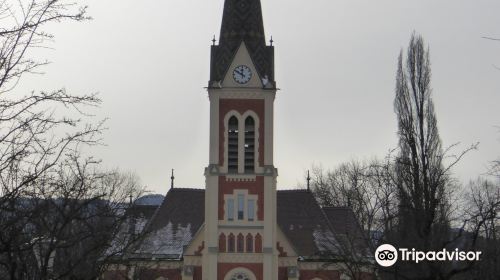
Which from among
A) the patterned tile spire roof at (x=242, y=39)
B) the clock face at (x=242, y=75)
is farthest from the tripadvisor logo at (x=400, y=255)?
the patterned tile spire roof at (x=242, y=39)

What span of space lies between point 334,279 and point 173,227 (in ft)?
37.7

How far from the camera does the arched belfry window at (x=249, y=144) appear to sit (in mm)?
47344

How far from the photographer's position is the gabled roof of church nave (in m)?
50.6

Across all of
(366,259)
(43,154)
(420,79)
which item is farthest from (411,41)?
(43,154)

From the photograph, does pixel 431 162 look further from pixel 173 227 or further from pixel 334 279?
→ pixel 173 227

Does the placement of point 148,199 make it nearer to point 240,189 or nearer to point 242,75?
point 240,189

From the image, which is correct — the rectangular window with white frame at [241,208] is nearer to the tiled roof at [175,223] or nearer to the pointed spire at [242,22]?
the tiled roof at [175,223]

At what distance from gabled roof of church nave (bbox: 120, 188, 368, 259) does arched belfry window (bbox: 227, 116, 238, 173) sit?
543 centimetres

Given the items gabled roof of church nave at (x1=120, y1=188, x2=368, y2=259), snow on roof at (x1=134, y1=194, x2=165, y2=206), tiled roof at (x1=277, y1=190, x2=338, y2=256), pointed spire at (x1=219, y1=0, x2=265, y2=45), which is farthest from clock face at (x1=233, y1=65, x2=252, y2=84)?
tiled roof at (x1=277, y1=190, x2=338, y2=256)

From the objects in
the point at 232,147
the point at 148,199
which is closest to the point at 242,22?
the point at 232,147

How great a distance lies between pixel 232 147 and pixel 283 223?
27.7 ft

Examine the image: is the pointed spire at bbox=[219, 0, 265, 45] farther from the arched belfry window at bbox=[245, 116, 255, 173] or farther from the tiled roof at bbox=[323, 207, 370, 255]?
the tiled roof at bbox=[323, 207, 370, 255]

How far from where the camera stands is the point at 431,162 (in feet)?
120

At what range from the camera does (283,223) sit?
174 ft
